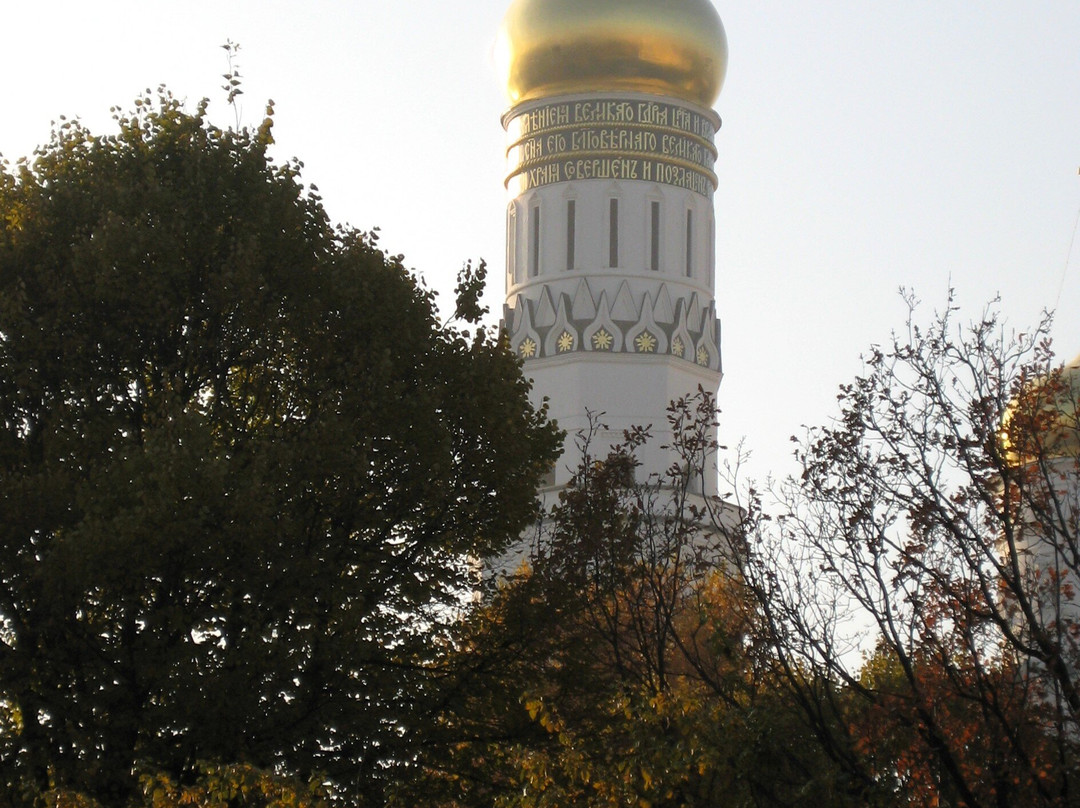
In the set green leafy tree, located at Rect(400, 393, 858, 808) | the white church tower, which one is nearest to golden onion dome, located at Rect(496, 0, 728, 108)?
the white church tower

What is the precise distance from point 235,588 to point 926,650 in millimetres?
4764

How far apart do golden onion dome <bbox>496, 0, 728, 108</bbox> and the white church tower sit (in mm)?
26

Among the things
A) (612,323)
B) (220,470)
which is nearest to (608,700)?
(220,470)

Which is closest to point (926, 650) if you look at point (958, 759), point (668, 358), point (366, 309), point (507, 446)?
point (958, 759)

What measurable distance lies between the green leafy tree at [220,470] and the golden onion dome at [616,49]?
878 inches

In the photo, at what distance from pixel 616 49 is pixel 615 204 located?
2.86 metres

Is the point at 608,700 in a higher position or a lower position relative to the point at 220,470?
lower

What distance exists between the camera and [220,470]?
13.7 meters

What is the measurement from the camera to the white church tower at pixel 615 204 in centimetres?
3872

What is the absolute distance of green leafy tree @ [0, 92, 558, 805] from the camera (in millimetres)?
14273

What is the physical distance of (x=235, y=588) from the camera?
576 inches

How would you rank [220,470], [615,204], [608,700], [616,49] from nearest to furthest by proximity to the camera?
[220,470], [608,700], [616,49], [615,204]

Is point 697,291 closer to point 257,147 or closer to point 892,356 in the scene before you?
point 257,147

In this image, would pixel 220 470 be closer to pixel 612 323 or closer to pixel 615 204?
pixel 612 323
